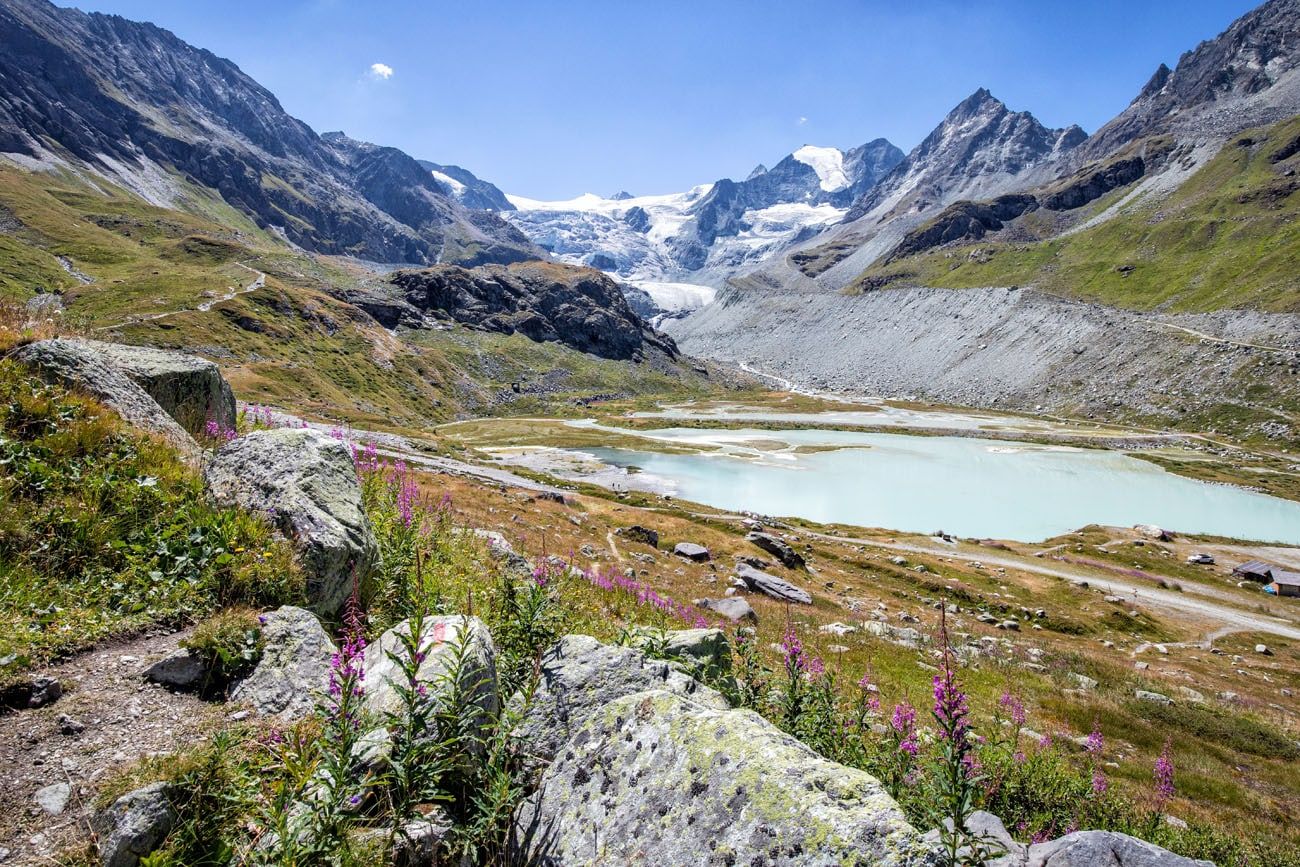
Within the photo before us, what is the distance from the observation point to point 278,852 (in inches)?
150

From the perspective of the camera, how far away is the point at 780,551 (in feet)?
140

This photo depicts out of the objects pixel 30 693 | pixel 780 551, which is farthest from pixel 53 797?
pixel 780 551

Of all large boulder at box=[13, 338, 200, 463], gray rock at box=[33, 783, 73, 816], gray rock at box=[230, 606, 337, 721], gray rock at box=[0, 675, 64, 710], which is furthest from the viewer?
large boulder at box=[13, 338, 200, 463]

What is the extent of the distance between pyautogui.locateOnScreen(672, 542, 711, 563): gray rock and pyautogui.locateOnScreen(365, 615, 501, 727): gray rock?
3256 centimetres

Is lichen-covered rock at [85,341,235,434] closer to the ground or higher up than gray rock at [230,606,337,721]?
higher up

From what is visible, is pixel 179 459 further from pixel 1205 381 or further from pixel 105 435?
pixel 1205 381

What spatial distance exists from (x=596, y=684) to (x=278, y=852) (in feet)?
10.1

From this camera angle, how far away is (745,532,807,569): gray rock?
41844mm

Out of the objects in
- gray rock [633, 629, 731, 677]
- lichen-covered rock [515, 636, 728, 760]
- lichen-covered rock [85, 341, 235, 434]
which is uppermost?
lichen-covered rock [85, 341, 235, 434]

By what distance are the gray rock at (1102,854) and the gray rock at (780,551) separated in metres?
35.5

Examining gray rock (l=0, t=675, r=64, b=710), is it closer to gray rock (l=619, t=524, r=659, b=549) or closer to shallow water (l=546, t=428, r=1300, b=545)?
gray rock (l=619, t=524, r=659, b=549)

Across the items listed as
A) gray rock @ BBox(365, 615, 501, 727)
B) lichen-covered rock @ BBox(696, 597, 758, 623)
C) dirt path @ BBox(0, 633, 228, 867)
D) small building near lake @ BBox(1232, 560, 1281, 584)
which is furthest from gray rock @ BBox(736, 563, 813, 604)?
small building near lake @ BBox(1232, 560, 1281, 584)

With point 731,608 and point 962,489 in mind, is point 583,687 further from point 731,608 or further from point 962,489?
point 962,489

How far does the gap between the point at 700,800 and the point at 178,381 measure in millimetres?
Answer: 14375
